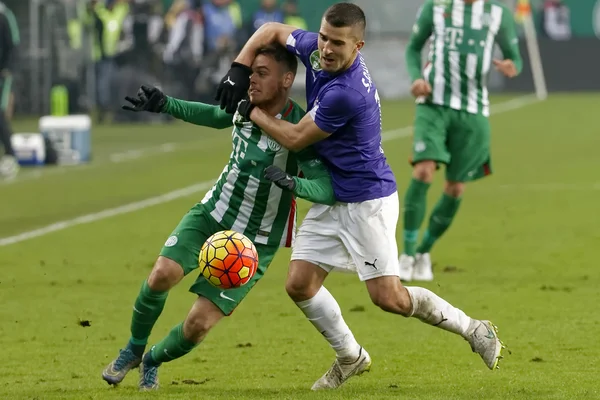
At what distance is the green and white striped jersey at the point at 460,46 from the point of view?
1120cm

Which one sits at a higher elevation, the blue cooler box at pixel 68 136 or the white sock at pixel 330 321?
the white sock at pixel 330 321

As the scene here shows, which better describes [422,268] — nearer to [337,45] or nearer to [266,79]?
[266,79]

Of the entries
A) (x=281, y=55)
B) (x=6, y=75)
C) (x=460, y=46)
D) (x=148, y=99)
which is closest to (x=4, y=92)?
(x=6, y=75)

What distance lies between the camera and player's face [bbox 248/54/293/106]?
23.7 feet

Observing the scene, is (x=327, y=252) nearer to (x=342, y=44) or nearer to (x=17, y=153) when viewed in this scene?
(x=342, y=44)

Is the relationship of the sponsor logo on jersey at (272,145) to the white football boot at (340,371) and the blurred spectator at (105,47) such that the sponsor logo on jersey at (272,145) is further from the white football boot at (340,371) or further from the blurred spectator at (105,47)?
the blurred spectator at (105,47)

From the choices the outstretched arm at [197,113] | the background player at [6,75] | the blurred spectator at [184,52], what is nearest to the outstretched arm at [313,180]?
the outstretched arm at [197,113]

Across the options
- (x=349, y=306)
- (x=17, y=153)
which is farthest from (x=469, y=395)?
(x=17, y=153)

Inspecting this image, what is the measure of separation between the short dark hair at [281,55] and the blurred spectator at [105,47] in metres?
22.5

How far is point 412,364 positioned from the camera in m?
8.03

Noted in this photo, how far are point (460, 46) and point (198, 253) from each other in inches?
183

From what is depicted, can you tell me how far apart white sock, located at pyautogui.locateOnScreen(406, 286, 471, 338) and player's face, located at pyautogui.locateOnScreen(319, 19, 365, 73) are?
1.21 metres

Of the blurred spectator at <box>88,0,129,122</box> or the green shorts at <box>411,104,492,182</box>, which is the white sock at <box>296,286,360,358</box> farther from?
the blurred spectator at <box>88,0,129,122</box>

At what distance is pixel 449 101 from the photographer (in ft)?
36.6
